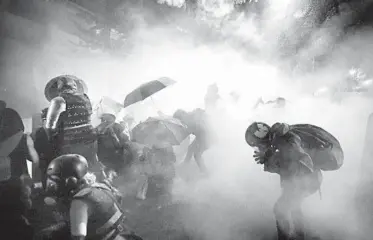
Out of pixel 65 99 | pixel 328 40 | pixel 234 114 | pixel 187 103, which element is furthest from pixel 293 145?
pixel 328 40

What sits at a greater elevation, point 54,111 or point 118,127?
point 54,111

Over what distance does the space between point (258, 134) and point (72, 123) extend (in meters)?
3.68

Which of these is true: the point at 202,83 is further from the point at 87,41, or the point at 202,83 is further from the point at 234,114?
the point at 87,41

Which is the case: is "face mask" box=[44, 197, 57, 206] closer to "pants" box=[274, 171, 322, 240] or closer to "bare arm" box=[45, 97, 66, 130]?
"bare arm" box=[45, 97, 66, 130]

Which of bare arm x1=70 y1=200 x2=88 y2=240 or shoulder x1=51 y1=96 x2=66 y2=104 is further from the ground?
shoulder x1=51 y1=96 x2=66 y2=104

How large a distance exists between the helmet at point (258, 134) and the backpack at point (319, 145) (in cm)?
13

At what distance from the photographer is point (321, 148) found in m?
3.86

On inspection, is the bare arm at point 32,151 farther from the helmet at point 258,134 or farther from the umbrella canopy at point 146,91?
the helmet at point 258,134

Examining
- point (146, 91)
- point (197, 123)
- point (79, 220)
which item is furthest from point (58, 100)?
A: point (197, 123)

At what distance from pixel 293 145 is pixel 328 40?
15101 mm

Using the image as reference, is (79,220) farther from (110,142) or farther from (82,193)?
(110,142)

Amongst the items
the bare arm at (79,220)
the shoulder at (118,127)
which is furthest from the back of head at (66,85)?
the bare arm at (79,220)

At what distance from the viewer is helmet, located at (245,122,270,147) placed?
13.3 ft

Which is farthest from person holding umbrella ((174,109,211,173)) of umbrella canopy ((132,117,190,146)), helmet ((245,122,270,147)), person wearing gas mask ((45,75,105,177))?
helmet ((245,122,270,147))
